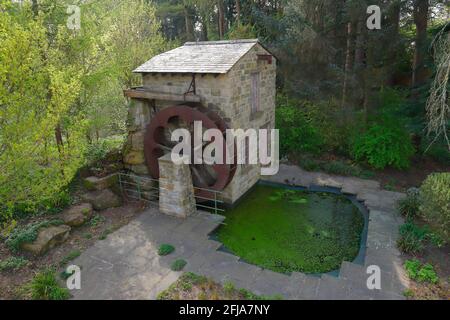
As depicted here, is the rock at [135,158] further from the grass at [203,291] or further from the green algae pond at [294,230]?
the grass at [203,291]

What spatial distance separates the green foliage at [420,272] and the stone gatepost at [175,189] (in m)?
4.52

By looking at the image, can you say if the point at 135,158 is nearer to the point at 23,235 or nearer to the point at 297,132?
the point at 23,235

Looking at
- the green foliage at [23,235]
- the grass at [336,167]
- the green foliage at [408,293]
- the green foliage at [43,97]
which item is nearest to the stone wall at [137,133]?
the green foliage at [43,97]

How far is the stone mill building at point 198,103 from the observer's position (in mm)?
7133

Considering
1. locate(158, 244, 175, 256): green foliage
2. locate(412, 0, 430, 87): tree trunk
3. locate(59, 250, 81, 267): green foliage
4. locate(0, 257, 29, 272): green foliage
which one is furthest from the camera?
locate(412, 0, 430, 87): tree trunk

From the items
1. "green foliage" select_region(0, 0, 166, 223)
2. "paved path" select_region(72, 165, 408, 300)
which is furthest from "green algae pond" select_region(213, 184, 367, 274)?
"green foliage" select_region(0, 0, 166, 223)

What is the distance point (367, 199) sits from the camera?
826cm

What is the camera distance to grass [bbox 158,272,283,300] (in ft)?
16.0

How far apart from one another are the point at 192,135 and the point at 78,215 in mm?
3222

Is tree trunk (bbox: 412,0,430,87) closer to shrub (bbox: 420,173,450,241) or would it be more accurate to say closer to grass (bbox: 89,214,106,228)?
shrub (bbox: 420,173,450,241)

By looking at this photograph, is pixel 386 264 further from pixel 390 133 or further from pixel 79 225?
pixel 79 225

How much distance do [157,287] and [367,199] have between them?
232 inches

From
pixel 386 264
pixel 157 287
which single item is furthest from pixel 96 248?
pixel 386 264

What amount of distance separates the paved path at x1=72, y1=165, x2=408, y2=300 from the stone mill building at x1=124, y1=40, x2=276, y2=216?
99 centimetres
